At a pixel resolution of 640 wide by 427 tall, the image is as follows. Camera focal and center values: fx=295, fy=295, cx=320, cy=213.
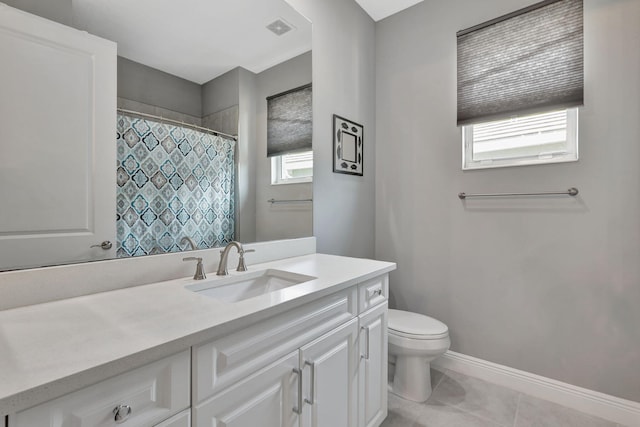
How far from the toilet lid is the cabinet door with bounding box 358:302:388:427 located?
0.31 metres

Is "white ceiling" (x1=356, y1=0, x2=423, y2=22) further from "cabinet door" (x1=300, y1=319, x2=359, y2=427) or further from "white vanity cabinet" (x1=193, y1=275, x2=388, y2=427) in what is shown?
"cabinet door" (x1=300, y1=319, x2=359, y2=427)

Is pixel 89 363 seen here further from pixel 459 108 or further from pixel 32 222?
pixel 459 108

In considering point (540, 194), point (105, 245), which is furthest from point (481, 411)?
point (105, 245)

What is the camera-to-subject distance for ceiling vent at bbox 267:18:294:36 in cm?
164

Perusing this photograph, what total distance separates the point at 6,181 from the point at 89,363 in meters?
0.67

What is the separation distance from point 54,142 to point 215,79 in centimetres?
70

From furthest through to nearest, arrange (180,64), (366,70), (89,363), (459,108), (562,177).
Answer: (366,70) → (459,108) → (562,177) → (180,64) → (89,363)

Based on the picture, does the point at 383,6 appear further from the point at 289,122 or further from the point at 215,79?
the point at 215,79

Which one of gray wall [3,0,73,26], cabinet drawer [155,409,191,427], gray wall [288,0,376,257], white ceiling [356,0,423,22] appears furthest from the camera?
white ceiling [356,0,423,22]

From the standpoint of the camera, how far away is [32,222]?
2.97ft

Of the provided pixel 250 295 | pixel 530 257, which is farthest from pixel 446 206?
pixel 250 295

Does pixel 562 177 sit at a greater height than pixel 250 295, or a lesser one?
greater

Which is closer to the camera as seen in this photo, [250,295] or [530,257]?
[250,295]

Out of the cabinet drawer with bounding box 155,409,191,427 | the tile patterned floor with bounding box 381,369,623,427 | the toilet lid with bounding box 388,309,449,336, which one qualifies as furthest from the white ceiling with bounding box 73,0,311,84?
the tile patterned floor with bounding box 381,369,623,427
